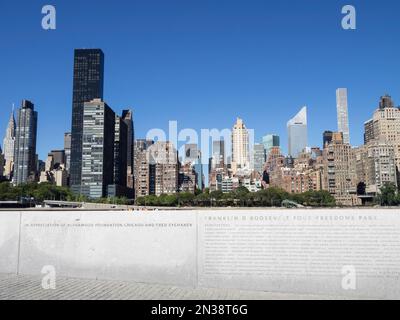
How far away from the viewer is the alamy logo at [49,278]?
11539 mm

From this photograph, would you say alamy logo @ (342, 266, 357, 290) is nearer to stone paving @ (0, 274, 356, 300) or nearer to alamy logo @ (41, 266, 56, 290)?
stone paving @ (0, 274, 356, 300)

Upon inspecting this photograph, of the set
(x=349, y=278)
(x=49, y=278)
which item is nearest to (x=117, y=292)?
(x=49, y=278)

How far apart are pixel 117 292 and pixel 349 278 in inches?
233

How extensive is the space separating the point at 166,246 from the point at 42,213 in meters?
4.23

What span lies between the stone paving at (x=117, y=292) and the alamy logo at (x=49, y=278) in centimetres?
13

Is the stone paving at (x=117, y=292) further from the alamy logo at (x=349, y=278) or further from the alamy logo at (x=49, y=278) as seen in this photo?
the alamy logo at (x=349, y=278)

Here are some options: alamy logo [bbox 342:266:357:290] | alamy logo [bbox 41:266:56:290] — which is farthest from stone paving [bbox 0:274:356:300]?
alamy logo [bbox 342:266:357:290]

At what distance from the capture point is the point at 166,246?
12000mm

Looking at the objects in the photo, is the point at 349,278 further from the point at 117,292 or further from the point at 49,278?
the point at 49,278

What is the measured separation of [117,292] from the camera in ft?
35.4

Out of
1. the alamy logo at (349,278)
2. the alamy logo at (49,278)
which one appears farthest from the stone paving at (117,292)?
the alamy logo at (349,278)

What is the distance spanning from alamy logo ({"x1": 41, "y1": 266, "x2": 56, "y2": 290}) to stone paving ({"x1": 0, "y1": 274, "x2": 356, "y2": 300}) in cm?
13

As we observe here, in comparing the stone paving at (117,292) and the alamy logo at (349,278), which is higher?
the alamy logo at (349,278)
